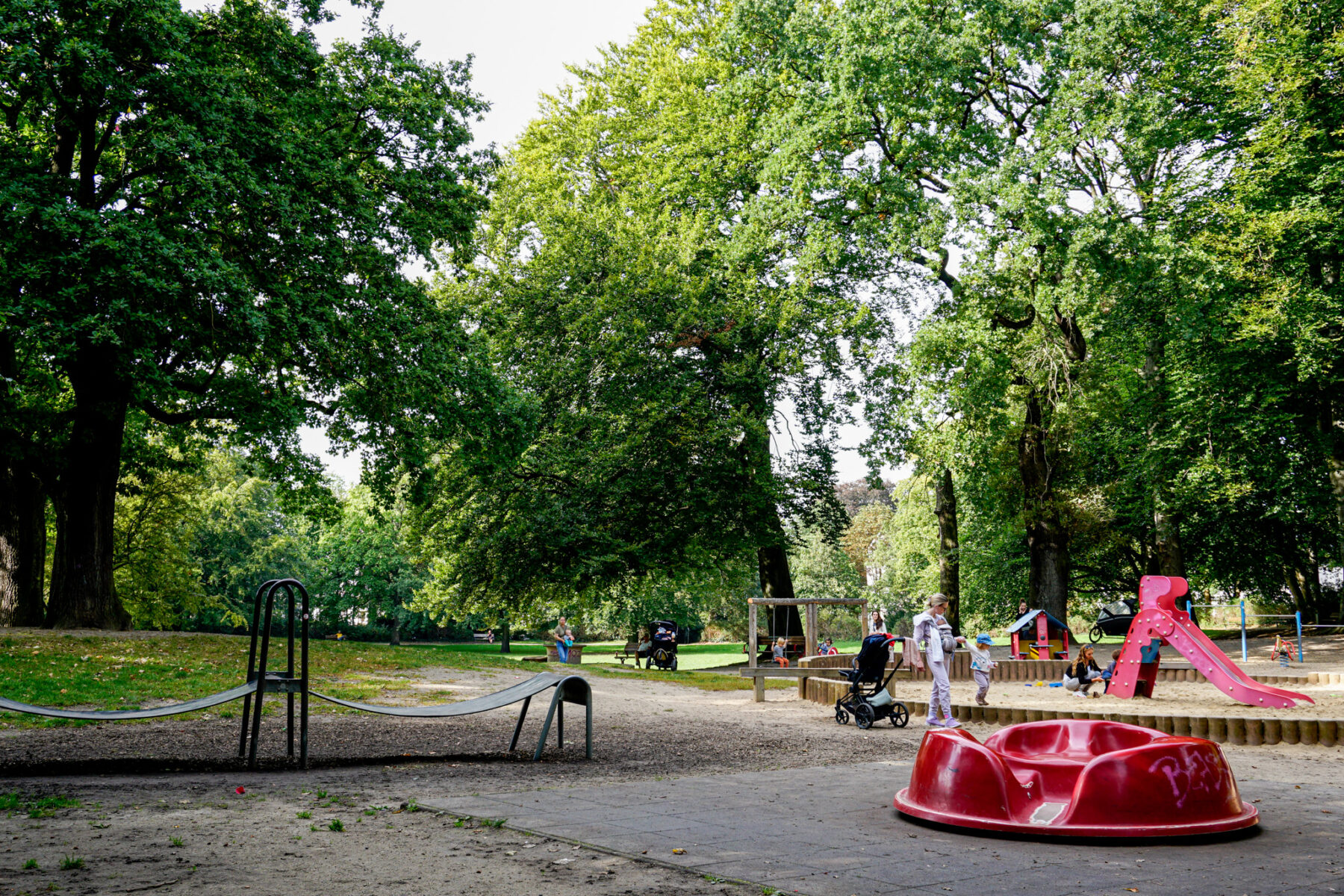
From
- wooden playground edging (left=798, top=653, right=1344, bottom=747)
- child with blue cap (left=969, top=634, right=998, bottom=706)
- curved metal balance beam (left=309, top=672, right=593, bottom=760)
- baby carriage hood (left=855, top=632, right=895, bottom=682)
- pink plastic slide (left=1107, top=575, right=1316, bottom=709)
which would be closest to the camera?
curved metal balance beam (left=309, top=672, right=593, bottom=760)

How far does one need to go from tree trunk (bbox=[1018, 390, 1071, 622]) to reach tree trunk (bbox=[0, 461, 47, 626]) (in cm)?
2205

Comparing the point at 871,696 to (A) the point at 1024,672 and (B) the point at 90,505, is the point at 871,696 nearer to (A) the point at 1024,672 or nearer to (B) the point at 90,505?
(A) the point at 1024,672

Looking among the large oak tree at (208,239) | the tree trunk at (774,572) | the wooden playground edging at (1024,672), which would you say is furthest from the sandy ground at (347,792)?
the tree trunk at (774,572)

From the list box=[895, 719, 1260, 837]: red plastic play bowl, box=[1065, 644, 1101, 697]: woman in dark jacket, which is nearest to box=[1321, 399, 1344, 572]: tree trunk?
box=[1065, 644, 1101, 697]: woman in dark jacket

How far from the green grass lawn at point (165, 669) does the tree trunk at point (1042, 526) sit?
8134mm

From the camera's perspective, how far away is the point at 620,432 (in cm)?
2583

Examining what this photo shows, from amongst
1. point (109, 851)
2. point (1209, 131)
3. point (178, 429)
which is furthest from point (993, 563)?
point (109, 851)

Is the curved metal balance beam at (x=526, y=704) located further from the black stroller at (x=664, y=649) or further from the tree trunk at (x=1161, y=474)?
the tree trunk at (x=1161, y=474)

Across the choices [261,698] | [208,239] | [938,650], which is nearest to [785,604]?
[938,650]

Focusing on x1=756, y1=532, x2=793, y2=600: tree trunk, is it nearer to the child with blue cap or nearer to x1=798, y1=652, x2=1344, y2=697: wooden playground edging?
x1=798, y1=652, x2=1344, y2=697: wooden playground edging

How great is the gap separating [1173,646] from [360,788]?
11.6 m

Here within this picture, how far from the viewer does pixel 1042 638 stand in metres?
21.7

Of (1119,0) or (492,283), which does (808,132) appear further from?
(492,283)

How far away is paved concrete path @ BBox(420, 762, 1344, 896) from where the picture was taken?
4.94 meters
